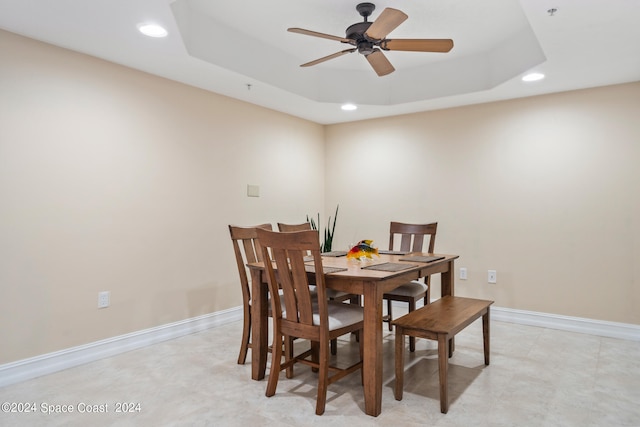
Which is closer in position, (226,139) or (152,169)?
(152,169)

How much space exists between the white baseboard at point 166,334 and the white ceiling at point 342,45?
2.13 m

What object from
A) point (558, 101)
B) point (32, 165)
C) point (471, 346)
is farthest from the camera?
point (558, 101)

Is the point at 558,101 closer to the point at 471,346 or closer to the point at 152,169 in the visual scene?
the point at 471,346

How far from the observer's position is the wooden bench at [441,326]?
2129 mm

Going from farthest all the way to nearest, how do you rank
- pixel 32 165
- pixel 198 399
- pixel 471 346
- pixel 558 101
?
pixel 558 101 → pixel 471 346 → pixel 32 165 → pixel 198 399

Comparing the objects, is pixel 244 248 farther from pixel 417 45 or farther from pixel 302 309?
pixel 417 45

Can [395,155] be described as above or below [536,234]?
above

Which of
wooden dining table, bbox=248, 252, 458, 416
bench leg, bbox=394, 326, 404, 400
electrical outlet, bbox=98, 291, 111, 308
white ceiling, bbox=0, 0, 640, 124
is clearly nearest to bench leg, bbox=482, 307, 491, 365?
wooden dining table, bbox=248, 252, 458, 416

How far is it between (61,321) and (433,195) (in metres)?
3.65

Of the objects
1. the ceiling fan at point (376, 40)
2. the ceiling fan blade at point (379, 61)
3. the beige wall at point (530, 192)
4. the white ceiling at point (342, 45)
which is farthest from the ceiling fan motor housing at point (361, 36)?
the beige wall at point (530, 192)

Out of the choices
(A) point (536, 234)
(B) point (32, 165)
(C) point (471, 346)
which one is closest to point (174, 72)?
(B) point (32, 165)

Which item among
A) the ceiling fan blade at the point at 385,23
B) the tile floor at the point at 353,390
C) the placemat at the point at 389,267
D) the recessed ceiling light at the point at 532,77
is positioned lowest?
the tile floor at the point at 353,390

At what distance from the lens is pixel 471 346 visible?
3176mm

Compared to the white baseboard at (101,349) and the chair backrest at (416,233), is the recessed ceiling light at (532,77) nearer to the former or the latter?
the chair backrest at (416,233)
